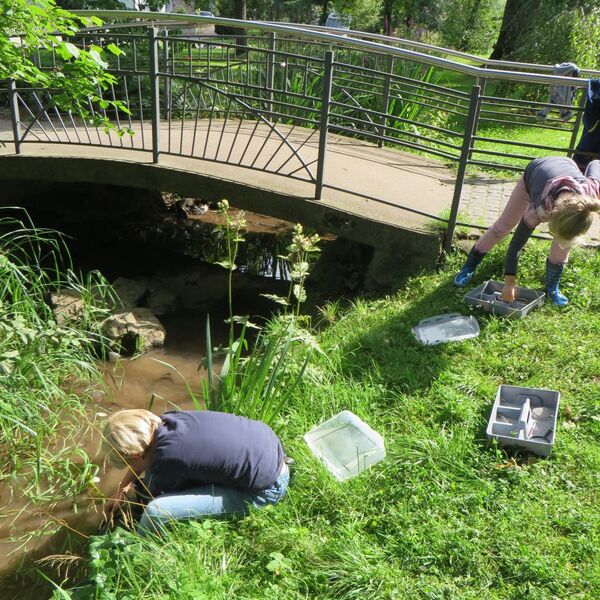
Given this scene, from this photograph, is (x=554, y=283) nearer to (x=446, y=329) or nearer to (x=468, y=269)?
(x=468, y=269)

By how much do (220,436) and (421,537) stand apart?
99 cm

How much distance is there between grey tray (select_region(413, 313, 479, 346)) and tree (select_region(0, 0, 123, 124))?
2591 mm

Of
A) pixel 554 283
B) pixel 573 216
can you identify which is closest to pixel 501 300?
pixel 554 283

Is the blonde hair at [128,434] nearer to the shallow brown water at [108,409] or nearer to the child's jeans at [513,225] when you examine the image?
the shallow brown water at [108,409]

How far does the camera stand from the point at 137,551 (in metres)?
2.76

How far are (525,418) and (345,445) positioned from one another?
95cm

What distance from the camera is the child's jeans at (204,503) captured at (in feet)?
9.89

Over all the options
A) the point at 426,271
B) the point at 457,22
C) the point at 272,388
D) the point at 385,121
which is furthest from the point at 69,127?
the point at 457,22

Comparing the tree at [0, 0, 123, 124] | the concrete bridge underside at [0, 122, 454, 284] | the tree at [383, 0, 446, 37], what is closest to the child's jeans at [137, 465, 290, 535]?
the tree at [0, 0, 123, 124]

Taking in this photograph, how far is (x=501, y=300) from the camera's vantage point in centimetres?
454

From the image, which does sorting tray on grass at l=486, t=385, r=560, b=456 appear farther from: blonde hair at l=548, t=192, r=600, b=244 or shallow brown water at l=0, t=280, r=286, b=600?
shallow brown water at l=0, t=280, r=286, b=600

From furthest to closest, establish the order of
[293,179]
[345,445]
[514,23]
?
[514,23] → [293,179] → [345,445]

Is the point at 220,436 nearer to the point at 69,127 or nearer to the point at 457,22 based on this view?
the point at 69,127

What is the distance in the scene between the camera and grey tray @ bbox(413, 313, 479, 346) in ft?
14.3
